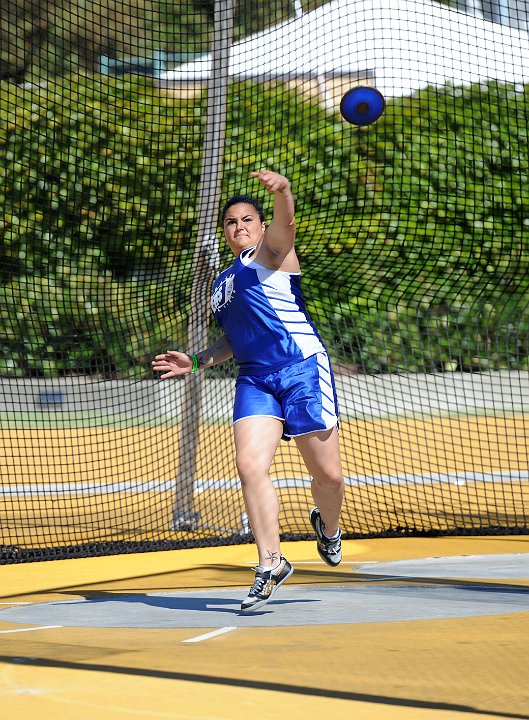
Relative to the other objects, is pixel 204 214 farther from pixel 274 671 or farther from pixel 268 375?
pixel 274 671

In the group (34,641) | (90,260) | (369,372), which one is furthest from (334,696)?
(369,372)

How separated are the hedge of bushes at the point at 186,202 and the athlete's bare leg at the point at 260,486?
12.5 feet

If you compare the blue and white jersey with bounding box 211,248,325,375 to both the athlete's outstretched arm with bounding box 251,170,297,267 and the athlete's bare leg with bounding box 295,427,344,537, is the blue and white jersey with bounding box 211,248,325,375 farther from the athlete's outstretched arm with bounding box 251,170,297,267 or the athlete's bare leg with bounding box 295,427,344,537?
the athlete's bare leg with bounding box 295,427,344,537

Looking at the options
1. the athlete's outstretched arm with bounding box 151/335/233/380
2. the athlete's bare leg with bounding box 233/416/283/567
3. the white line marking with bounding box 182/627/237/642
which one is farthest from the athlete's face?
the white line marking with bounding box 182/627/237/642

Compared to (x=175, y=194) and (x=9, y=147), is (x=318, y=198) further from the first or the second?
(x=9, y=147)

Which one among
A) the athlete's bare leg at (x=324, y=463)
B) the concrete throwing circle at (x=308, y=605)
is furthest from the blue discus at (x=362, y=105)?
the concrete throwing circle at (x=308, y=605)

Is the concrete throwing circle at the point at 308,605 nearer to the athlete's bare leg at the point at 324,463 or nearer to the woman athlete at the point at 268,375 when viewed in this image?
the woman athlete at the point at 268,375

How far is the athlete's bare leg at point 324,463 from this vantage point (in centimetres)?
555

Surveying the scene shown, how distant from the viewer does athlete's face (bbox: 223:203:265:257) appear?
5.73 metres

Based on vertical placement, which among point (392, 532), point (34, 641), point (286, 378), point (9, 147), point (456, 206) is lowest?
point (392, 532)

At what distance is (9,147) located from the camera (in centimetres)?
971

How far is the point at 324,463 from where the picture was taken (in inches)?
220

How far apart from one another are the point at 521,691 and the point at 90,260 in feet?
22.1

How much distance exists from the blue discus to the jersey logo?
103 inches
